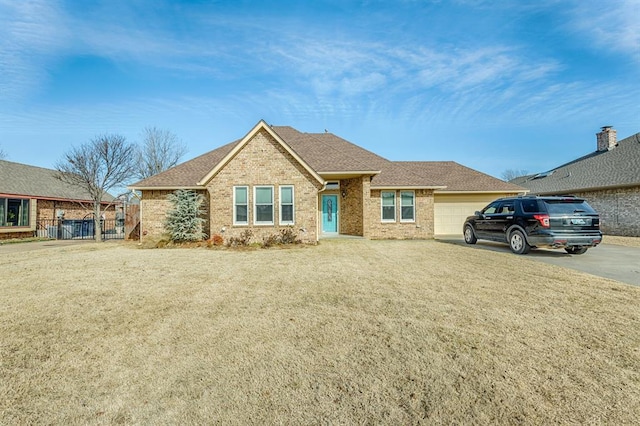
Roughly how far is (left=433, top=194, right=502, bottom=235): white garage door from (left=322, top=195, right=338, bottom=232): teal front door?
22.0 ft

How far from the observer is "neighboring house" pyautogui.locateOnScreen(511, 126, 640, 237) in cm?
1680

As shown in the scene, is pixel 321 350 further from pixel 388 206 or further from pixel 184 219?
pixel 388 206

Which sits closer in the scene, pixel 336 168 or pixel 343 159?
pixel 336 168

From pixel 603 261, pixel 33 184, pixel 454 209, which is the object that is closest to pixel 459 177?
pixel 454 209

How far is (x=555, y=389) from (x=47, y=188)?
1233 inches

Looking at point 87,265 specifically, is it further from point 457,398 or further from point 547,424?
point 547,424

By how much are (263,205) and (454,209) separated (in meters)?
12.5

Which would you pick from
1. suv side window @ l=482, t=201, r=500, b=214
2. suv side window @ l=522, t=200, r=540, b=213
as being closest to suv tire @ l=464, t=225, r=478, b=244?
suv side window @ l=482, t=201, r=500, b=214

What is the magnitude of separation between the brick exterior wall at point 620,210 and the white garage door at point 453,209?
6165mm

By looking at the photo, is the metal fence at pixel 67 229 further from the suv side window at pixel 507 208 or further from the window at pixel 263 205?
the suv side window at pixel 507 208

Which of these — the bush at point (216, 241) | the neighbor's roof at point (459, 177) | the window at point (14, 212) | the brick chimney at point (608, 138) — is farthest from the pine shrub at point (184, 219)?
the brick chimney at point (608, 138)

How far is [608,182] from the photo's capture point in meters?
17.8

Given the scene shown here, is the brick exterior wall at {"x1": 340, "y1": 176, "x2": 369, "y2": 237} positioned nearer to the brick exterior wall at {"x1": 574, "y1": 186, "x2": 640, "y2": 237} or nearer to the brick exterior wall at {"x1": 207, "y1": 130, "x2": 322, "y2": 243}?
the brick exterior wall at {"x1": 207, "y1": 130, "x2": 322, "y2": 243}

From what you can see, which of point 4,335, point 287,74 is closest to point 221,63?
Result: point 287,74
